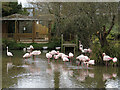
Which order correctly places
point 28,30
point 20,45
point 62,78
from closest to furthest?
point 62,78
point 20,45
point 28,30

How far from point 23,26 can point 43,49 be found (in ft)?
31.8

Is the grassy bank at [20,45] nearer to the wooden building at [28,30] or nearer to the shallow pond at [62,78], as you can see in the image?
the wooden building at [28,30]

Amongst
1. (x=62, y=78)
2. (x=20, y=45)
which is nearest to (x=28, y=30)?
(x=20, y=45)

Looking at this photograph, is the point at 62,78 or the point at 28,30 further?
the point at 28,30

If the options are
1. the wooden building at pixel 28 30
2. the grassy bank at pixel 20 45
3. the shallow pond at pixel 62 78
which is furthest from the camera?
the wooden building at pixel 28 30

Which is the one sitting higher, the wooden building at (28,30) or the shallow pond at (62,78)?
the wooden building at (28,30)

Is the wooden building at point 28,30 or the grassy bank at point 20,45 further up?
the wooden building at point 28,30

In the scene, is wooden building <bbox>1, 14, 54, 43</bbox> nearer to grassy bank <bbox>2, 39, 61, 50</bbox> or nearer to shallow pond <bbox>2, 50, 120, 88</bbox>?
grassy bank <bbox>2, 39, 61, 50</bbox>

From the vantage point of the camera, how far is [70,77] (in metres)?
6.09

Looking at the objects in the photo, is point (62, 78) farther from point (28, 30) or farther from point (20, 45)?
→ point (28, 30)

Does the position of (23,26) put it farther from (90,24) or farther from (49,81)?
(49,81)

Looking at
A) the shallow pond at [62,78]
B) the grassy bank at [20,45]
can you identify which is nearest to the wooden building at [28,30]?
the grassy bank at [20,45]

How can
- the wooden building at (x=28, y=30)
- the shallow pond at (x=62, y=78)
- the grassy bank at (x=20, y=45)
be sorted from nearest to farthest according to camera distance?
A: the shallow pond at (x=62, y=78) < the grassy bank at (x=20, y=45) < the wooden building at (x=28, y=30)

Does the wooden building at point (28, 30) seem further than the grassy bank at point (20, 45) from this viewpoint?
Yes
